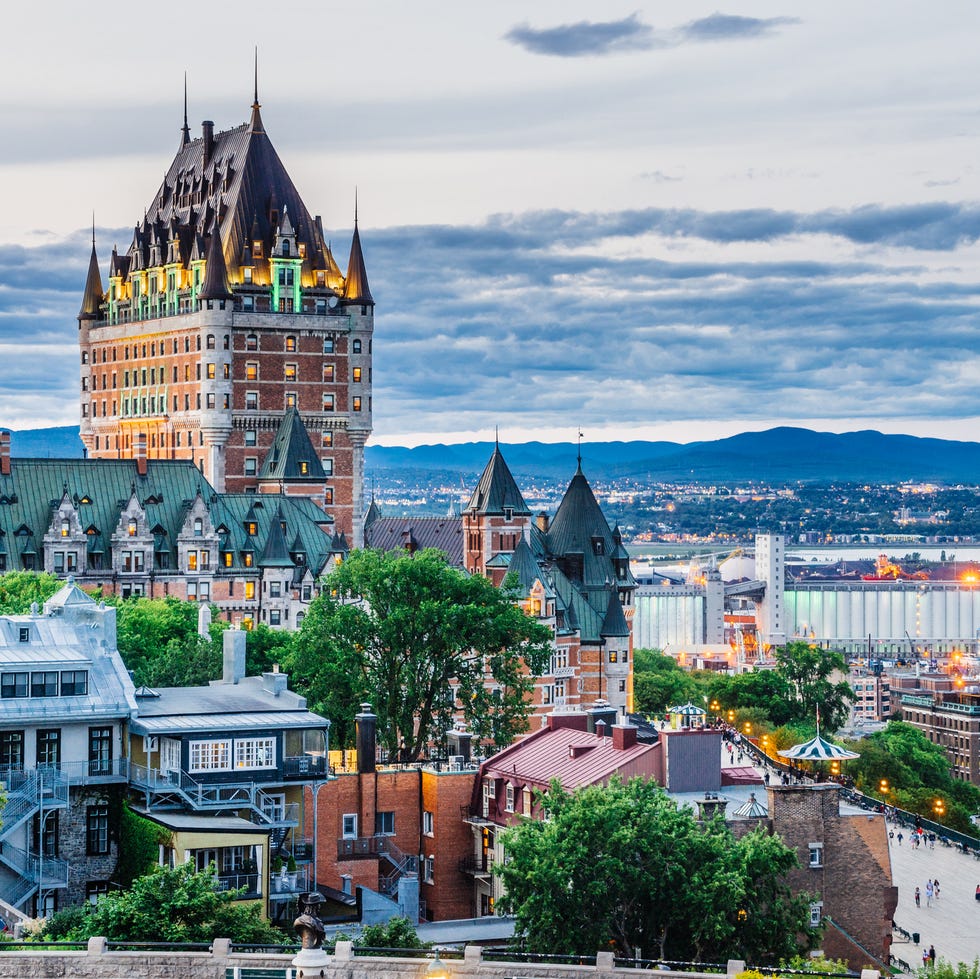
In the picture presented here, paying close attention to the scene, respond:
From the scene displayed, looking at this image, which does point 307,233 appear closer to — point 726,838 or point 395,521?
point 395,521

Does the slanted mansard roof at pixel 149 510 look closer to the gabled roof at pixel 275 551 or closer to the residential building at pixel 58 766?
the gabled roof at pixel 275 551

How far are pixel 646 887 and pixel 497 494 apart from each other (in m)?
91.6

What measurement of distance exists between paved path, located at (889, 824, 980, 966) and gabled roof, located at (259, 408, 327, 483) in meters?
65.1

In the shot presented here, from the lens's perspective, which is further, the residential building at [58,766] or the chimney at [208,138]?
the chimney at [208,138]

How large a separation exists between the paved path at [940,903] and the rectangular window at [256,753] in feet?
82.7

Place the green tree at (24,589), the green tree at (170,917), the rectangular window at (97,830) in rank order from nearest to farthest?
the green tree at (170,917), the rectangular window at (97,830), the green tree at (24,589)

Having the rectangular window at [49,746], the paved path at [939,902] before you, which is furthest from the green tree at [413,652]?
the rectangular window at [49,746]

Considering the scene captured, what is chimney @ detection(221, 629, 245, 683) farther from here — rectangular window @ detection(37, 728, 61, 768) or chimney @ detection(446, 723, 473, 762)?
rectangular window @ detection(37, 728, 61, 768)

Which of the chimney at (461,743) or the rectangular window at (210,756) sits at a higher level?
the rectangular window at (210,756)

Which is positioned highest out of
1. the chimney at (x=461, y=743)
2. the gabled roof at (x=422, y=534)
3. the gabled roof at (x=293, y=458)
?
the gabled roof at (x=293, y=458)

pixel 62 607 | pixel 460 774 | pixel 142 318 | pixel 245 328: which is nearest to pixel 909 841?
pixel 460 774

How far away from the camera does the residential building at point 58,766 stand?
219ft

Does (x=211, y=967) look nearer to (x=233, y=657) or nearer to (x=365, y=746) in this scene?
(x=365, y=746)

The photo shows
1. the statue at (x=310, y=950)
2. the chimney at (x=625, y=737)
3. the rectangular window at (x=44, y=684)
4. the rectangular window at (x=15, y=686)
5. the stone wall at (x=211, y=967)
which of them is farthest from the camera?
the chimney at (x=625, y=737)
